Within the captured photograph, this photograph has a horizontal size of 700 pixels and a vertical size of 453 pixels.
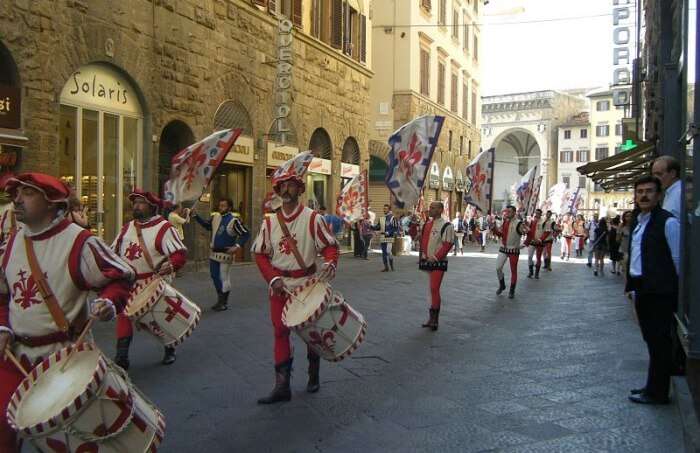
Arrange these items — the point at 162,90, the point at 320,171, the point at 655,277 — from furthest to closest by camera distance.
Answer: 1. the point at 320,171
2. the point at 162,90
3. the point at 655,277

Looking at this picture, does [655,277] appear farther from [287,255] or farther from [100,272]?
[100,272]

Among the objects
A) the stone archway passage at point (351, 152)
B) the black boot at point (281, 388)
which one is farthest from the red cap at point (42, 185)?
the stone archway passage at point (351, 152)

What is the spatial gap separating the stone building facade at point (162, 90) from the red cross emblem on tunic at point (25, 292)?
27.9 feet

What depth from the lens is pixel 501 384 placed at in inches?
247

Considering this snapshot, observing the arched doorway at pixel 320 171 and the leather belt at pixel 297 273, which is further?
the arched doorway at pixel 320 171

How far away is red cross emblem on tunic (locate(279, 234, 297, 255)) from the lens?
5.71m

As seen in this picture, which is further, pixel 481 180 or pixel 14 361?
pixel 481 180

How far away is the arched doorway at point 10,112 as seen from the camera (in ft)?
36.1

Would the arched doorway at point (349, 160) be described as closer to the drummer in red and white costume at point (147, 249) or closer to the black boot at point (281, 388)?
the drummer in red and white costume at point (147, 249)

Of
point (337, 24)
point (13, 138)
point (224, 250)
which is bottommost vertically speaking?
point (224, 250)

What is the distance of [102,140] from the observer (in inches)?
→ 540

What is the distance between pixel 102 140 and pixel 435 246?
7.71m

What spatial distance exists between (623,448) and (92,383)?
3.46m

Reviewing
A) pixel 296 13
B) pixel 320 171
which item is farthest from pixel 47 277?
pixel 320 171
